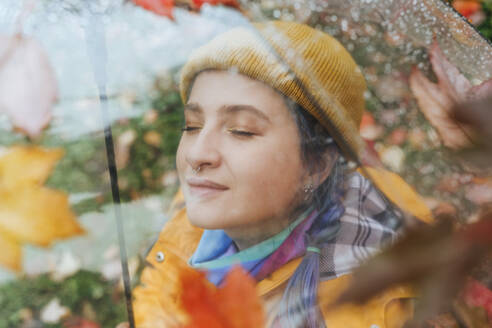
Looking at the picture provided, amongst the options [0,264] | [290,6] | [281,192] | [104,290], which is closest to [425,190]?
[281,192]

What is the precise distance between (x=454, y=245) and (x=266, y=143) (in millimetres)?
313

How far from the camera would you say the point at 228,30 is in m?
0.60

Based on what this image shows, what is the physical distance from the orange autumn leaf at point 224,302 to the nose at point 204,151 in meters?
0.17

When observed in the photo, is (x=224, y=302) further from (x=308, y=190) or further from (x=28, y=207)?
(x=28, y=207)

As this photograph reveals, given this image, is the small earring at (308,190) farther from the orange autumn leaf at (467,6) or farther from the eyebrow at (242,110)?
the orange autumn leaf at (467,6)

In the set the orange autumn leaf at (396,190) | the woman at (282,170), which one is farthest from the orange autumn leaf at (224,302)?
the orange autumn leaf at (396,190)

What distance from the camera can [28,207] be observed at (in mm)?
637

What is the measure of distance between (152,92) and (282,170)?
0.83 feet

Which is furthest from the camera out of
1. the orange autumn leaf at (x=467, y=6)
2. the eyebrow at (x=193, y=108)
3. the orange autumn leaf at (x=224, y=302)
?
the orange autumn leaf at (x=467, y=6)

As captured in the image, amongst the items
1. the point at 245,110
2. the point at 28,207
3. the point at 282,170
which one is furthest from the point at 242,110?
the point at 28,207

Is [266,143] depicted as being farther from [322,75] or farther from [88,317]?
[88,317]

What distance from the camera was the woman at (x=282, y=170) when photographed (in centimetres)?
55

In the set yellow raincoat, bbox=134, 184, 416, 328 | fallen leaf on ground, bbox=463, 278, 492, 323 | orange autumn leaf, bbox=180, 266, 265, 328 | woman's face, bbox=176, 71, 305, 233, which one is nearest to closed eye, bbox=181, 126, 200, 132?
woman's face, bbox=176, 71, 305, 233

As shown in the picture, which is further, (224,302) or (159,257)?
(159,257)
